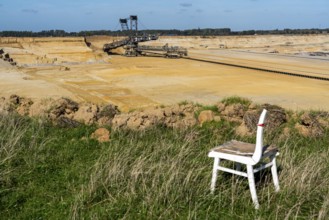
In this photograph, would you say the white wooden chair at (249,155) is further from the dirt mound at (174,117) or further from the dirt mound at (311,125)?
the dirt mound at (311,125)

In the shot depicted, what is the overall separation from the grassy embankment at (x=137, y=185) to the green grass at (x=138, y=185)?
13 millimetres

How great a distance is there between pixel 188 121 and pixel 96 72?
21.0 metres

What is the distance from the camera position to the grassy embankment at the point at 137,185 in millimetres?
5457

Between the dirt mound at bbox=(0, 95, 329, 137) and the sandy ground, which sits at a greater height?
the dirt mound at bbox=(0, 95, 329, 137)

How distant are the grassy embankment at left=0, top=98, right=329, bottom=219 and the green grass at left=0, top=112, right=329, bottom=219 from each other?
1 centimetres

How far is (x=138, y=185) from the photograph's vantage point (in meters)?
6.05

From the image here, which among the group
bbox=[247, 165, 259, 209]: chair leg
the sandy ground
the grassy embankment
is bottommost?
the sandy ground

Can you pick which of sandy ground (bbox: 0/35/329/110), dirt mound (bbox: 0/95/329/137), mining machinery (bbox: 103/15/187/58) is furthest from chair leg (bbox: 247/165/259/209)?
mining machinery (bbox: 103/15/187/58)

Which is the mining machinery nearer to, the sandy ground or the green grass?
the sandy ground

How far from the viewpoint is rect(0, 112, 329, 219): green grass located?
17.9 ft

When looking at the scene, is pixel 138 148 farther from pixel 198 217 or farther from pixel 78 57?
pixel 78 57

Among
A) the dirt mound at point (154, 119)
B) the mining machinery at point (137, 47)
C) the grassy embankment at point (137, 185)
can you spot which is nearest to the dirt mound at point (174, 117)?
the dirt mound at point (154, 119)

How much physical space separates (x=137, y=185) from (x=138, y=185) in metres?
0.02

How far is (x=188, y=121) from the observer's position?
10352 millimetres
